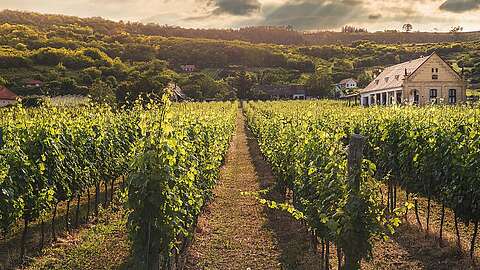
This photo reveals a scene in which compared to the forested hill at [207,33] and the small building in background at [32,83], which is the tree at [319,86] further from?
the forested hill at [207,33]

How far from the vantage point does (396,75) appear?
53.9m

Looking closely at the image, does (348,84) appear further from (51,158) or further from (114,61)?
(51,158)

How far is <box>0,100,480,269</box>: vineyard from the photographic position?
6.70 meters

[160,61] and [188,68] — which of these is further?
[188,68]

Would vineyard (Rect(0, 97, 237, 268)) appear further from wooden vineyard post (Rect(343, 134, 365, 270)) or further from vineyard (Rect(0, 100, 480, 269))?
wooden vineyard post (Rect(343, 134, 365, 270))

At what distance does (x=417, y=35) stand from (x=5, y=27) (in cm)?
14648

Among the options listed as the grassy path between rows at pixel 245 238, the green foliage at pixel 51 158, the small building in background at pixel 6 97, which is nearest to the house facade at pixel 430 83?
the grassy path between rows at pixel 245 238

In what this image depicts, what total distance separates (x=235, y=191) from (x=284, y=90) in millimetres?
78357

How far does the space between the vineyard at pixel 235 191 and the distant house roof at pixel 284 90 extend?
252 ft

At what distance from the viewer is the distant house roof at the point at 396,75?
5119 cm

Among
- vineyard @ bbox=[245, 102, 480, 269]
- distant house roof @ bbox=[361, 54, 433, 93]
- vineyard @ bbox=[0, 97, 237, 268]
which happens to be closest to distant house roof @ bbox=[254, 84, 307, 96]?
distant house roof @ bbox=[361, 54, 433, 93]

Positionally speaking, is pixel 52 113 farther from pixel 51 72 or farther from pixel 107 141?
pixel 51 72

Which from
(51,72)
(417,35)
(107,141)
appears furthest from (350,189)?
(417,35)

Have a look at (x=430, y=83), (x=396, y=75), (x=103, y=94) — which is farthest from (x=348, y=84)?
(x=103, y=94)
